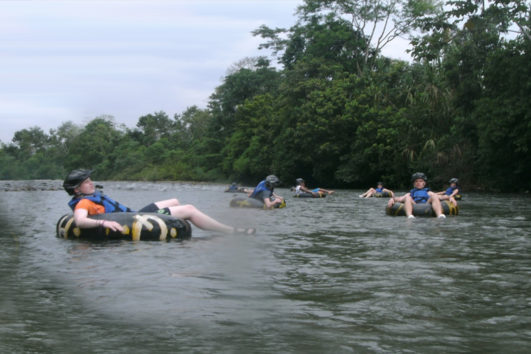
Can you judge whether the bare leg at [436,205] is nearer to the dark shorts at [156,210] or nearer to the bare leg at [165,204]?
the bare leg at [165,204]

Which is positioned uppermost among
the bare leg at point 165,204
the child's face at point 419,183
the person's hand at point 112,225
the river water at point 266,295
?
the child's face at point 419,183

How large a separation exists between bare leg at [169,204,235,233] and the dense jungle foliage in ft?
70.1

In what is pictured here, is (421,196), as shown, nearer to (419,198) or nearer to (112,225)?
(419,198)

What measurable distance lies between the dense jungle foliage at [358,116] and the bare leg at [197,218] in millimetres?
21357

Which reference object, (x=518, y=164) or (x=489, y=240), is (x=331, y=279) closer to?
(x=489, y=240)

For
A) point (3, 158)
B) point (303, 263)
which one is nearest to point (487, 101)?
point (303, 263)

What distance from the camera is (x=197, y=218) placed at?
10500 mm

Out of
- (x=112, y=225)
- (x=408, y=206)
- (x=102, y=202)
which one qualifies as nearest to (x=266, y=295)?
(x=112, y=225)

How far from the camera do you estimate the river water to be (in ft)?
12.8

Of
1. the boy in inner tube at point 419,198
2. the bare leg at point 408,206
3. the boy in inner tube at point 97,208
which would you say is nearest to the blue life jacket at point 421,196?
the boy in inner tube at point 419,198

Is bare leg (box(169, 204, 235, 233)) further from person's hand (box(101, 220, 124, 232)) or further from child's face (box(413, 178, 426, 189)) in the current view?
child's face (box(413, 178, 426, 189))

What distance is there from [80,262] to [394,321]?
4.21m

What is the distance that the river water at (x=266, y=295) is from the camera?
3.91 metres

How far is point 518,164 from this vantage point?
32125 mm
